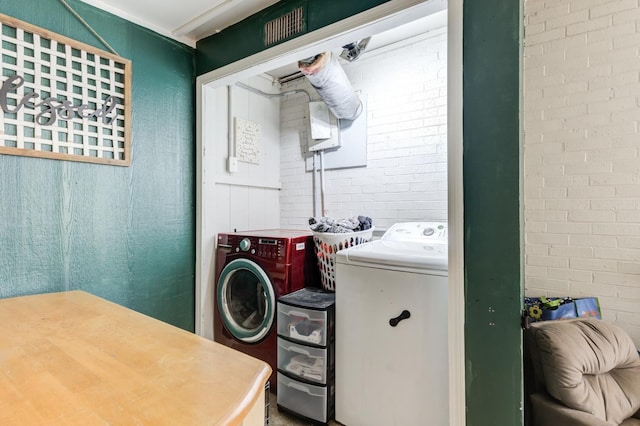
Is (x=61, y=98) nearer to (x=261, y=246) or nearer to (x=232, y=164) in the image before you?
(x=232, y=164)

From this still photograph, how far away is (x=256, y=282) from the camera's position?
2275mm

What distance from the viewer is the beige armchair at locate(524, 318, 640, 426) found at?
1.29 metres

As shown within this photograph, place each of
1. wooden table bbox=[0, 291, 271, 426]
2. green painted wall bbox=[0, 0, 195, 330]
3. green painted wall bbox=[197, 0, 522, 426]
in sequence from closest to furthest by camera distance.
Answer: wooden table bbox=[0, 291, 271, 426] < green painted wall bbox=[197, 0, 522, 426] < green painted wall bbox=[0, 0, 195, 330]

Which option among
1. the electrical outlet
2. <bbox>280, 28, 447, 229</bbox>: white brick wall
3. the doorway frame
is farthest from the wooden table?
<bbox>280, 28, 447, 229</bbox>: white brick wall

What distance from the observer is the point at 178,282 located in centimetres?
222

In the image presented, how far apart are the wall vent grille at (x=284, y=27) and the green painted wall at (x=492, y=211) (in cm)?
96

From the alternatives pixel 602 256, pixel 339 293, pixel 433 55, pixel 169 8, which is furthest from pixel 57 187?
pixel 602 256

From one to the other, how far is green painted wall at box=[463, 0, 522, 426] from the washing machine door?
1.38m

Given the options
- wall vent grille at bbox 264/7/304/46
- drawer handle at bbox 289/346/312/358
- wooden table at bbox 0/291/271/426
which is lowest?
drawer handle at bbox 289/346/312/358

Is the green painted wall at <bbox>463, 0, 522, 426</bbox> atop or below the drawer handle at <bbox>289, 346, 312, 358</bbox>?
atop

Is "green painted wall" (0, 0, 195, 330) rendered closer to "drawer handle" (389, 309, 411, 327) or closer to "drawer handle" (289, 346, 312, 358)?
"drawer handle" (289, 346, 312, 358)

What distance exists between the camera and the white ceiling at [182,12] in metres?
1.82

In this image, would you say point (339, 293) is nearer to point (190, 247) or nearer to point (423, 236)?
point (423, 236)

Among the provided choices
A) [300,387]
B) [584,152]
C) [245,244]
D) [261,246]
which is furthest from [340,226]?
[584,152]
